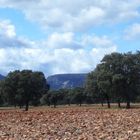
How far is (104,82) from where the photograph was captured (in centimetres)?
8356

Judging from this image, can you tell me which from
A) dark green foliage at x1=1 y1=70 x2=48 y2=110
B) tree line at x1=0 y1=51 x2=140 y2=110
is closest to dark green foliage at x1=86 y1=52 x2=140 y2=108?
tree line at x1=0 y1=51 x2=140 y2=110

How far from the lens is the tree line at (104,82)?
275 ft

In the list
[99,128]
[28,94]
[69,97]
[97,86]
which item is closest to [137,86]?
[97,86]

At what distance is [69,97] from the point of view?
164875 millimetres

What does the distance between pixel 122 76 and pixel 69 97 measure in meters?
83.0

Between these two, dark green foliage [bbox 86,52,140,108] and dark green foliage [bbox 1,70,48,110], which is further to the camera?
dark green foliage [bbox 1,70,48,110]

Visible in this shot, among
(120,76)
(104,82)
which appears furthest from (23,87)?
(120,76)

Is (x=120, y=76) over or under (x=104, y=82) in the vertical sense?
over

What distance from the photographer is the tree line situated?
83.9m

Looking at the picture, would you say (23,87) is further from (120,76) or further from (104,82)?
(120,76)

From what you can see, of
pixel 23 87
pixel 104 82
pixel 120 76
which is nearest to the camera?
pixel 120 76

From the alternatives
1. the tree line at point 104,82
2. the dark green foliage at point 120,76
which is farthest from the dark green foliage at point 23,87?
the dark green foliage at point 120,76

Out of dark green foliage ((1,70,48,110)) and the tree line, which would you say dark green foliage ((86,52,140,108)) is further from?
dark green foliage ((1,70,48,110))

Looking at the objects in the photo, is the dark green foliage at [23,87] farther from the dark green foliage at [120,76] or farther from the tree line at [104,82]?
the dark green foliage at [120,76]
